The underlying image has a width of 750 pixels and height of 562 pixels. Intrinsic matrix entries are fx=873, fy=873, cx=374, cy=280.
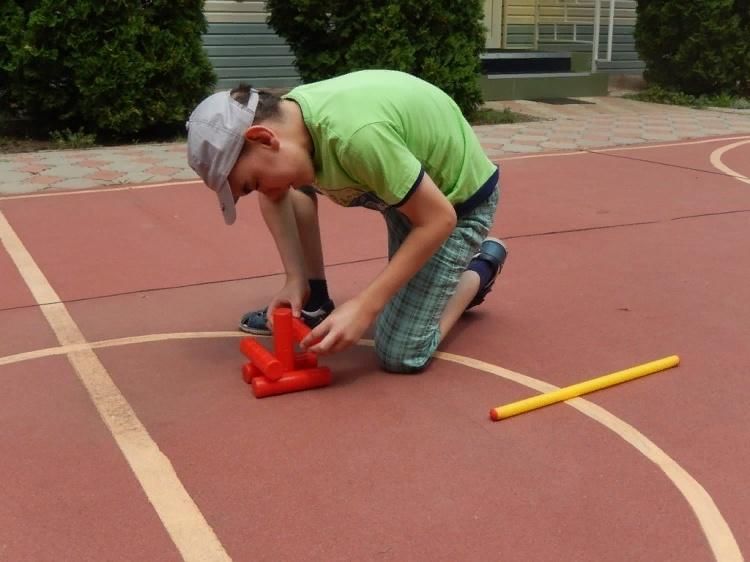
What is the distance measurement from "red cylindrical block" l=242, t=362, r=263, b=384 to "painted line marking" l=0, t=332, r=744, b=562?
45 centimetres

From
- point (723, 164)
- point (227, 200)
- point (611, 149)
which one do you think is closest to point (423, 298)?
point (227, 200)

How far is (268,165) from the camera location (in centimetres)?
254

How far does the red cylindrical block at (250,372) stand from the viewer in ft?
9.53

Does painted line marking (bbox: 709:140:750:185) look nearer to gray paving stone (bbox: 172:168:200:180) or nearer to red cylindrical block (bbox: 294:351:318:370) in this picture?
gray paving stone (bbox: 172:168:200:180)

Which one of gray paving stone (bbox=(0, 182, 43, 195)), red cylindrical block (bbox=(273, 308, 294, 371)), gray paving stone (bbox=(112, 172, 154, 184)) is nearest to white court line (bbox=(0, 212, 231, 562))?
red cylindrical block (bbox=(273, 308, 294, 371))

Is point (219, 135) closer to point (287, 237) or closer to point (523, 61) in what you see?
point (287, 237)

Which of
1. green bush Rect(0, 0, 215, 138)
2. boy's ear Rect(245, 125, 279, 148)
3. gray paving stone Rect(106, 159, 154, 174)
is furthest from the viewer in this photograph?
green bush Rect(0, 0, 215, 138)

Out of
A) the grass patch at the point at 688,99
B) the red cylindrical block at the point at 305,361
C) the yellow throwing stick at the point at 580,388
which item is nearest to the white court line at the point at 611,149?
the grass patch at the point at 688,99

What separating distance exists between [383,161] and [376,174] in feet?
0.16

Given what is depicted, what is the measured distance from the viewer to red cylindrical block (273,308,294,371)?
285cm

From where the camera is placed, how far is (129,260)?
4.37m

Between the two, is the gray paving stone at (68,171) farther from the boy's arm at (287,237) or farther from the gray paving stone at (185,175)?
the boy's arm at (287,237)

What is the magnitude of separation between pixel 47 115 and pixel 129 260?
4.50 meters

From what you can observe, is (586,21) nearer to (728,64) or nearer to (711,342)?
(728,64)
